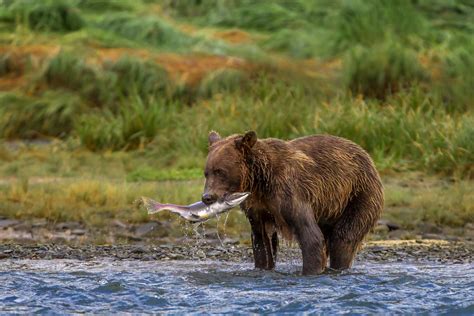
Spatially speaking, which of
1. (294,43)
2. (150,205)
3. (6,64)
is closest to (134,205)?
(150,205)

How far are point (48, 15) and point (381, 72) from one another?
8.21 m

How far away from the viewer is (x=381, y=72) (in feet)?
65.7

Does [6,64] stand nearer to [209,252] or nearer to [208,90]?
[208,90]

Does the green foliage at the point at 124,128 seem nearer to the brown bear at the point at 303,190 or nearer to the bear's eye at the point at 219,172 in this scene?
the brown bear at the point at 303,190

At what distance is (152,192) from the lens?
1420 cm

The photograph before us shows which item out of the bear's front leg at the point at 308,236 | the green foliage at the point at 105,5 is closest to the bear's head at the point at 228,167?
the bear's front leg at the point at 308,236

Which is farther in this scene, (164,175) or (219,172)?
(164,175)

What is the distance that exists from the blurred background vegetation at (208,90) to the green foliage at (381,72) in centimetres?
3

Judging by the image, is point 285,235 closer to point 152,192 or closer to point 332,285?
point 332,285

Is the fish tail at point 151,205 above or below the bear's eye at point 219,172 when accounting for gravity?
below

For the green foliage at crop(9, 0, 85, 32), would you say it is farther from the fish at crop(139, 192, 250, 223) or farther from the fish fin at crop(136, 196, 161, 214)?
the fish at crop(139, 192, 250, 223)

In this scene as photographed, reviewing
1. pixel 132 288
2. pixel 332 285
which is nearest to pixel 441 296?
pixel 332 285

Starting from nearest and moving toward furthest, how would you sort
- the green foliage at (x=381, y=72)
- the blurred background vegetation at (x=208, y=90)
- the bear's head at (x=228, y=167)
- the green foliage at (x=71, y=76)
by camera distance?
1. the bear's head at (x=228, y=167)
2. the blurred background vegetation at (x=208, y=90)
3. the green foliage at (x=381, y=72)
4. the green foliage at (x=71, y=76)

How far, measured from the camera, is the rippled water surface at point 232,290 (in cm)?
889
